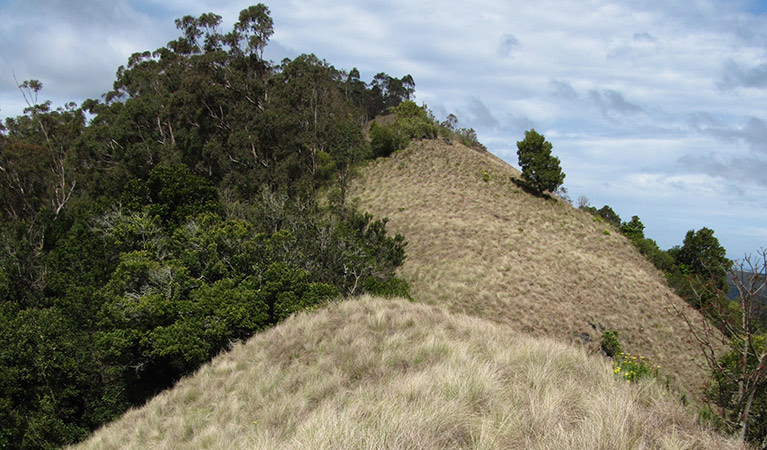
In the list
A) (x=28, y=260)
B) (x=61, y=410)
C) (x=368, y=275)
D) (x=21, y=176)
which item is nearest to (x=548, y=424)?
(x=368, y=275)

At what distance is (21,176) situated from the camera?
1464 inches

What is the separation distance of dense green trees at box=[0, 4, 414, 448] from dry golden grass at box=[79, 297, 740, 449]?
15.7 feet

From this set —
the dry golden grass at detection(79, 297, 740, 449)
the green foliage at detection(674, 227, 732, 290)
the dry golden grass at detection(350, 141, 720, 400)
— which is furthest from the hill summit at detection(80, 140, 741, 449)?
the green foliage at detection(674, 227, 732, 290)

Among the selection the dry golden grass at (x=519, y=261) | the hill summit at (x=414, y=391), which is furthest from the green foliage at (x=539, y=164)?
the hill summit at (x=414, y=391)

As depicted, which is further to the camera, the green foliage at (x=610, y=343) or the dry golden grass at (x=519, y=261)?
the dry golden grass at (x=519, y=261)

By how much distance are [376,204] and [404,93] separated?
189 feet

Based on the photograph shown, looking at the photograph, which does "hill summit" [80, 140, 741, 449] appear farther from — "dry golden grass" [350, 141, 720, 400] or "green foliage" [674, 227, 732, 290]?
"green foliage" [674, 227, 732, 290]

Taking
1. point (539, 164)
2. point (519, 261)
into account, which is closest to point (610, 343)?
point (519, 261)

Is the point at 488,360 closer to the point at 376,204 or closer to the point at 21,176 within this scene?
the point at 376,204

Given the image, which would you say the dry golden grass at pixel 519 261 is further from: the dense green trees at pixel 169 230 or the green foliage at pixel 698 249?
the green foliage at pixel 698 249

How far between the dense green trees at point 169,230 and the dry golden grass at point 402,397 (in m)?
4.79

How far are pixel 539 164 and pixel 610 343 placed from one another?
22191 mm

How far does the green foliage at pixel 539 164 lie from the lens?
41719 millimetres

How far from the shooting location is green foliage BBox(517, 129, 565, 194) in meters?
41.7
